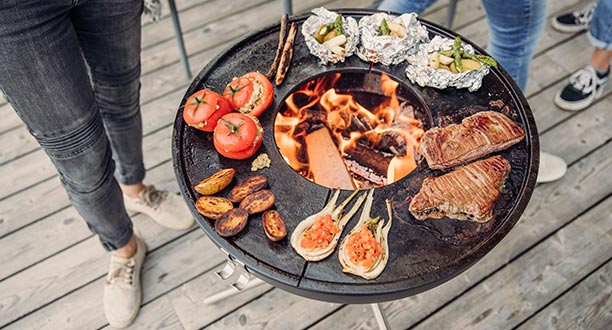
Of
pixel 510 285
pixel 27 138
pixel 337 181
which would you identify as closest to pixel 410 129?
pixel 337 181

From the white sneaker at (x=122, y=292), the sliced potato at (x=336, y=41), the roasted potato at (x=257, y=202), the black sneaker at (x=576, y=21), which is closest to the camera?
the roasted potato at (x=257, y=202)

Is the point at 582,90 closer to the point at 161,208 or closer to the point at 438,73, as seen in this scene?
the point at 438,73

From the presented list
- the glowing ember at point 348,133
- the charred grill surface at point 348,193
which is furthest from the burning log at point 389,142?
the charred grill surface at point 348,193

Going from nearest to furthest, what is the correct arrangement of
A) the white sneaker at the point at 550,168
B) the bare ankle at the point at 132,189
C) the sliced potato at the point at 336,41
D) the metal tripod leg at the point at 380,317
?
the sliced potato at the point at 336,41
the metal tripod leg at the point at 380,317
the bare ankle at the point at 132,189
the white sneaker at the point at 550,168

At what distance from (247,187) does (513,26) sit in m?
1.24

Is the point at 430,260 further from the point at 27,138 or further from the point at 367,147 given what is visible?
the point at 27,138

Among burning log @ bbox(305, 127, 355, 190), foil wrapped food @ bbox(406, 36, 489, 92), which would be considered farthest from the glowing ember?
foil wrapped food @ bbox(406, 36, 489, 92)

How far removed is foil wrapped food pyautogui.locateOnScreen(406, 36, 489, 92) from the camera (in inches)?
58.7

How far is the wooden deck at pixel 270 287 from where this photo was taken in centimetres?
203

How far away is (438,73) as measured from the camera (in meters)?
1.49

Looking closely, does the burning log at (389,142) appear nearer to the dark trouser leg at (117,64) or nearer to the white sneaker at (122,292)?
the dark trouser leg at (117,64)

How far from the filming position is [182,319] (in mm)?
2041

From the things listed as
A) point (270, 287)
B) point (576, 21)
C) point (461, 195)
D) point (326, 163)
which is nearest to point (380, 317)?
point (270, 287)

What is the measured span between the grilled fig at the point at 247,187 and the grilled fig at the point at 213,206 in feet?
Result: 0.08
